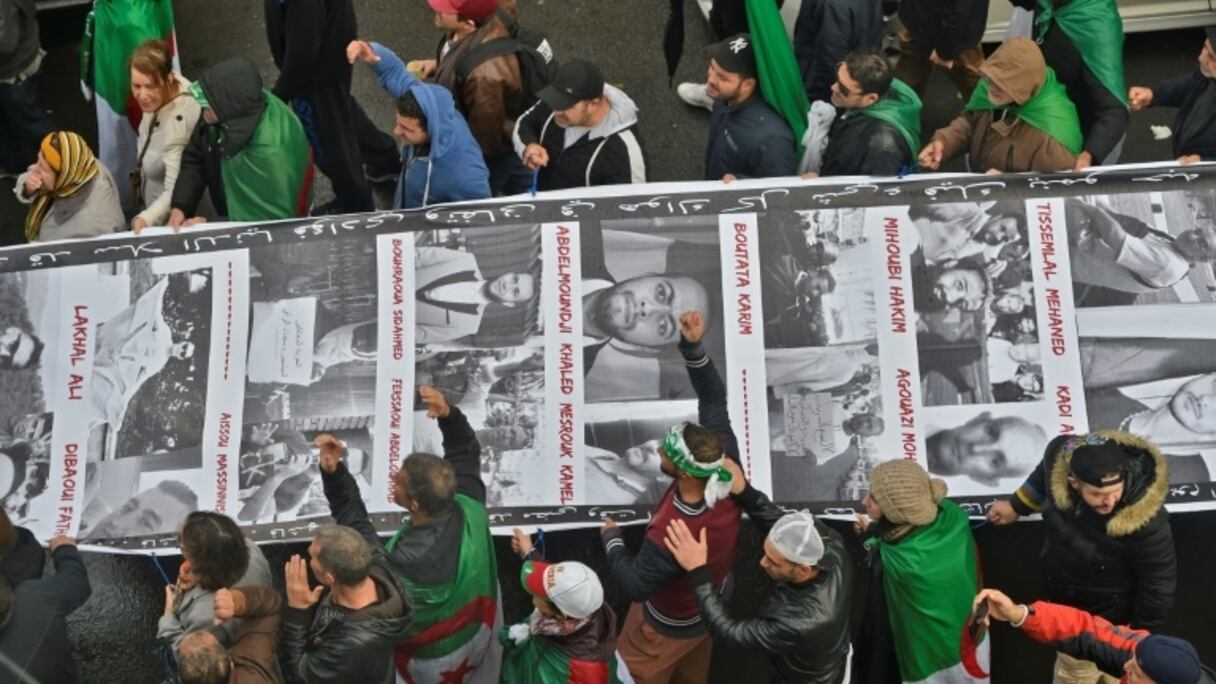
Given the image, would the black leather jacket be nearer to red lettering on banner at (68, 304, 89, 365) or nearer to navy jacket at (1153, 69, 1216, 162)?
navy jacket at (1153, 69, 1216, 162)

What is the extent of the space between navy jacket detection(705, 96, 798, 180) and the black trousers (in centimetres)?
164

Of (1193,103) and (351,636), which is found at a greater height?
(1193,103)

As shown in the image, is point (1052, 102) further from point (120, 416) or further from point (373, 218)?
point (120, 416)

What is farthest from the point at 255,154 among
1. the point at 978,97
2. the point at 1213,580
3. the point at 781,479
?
the point at 1213,580

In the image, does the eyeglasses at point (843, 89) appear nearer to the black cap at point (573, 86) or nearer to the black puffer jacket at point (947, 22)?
the black cap at point (573, 86)

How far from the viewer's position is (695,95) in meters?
7.49

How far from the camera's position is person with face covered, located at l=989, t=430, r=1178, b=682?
15.0 ft

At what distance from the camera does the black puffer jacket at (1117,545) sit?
460cm

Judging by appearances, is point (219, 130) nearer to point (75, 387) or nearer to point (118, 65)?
point (118, 65)

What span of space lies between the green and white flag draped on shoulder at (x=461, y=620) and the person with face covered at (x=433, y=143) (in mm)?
1469

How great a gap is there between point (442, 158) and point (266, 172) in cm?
73

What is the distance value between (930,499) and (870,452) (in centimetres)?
69

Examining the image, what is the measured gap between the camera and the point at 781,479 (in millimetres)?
5430

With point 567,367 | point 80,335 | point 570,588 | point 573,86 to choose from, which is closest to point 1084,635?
point 570,588
